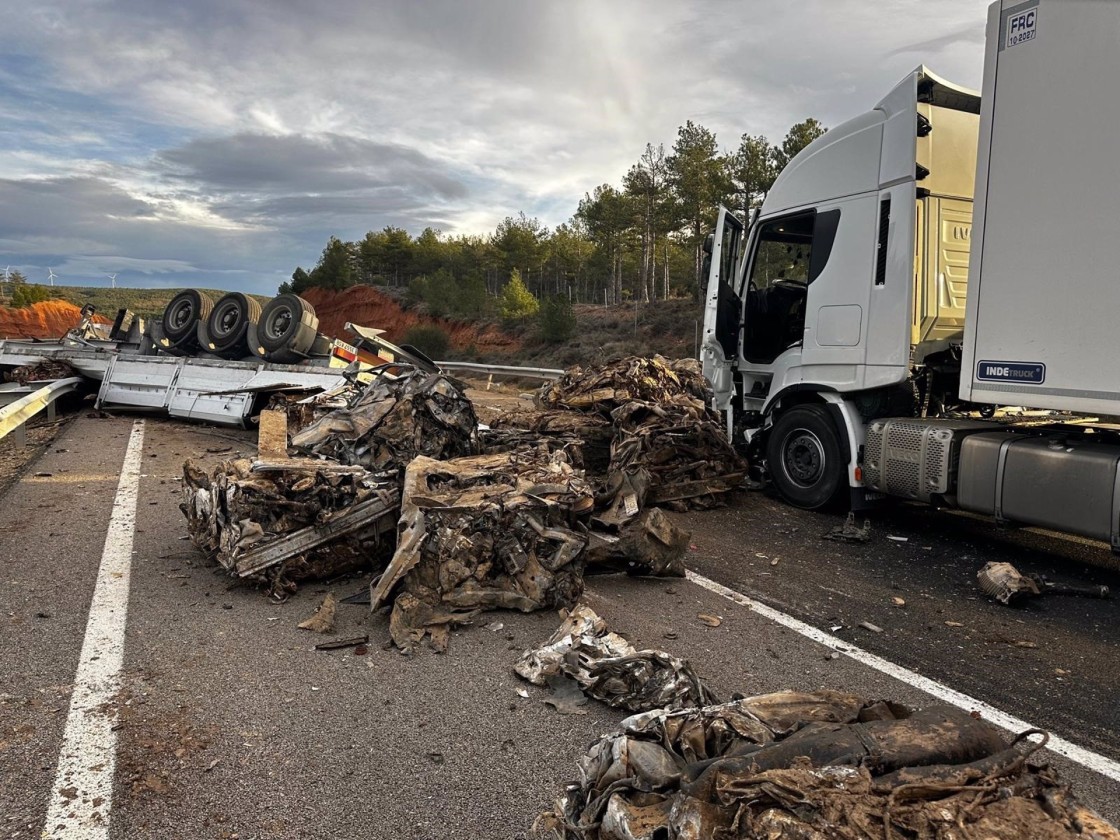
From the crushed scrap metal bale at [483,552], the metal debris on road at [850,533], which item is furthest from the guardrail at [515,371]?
the crushed scrap metal bale at [483,552]

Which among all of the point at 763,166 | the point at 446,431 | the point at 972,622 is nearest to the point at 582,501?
the point at 446,431

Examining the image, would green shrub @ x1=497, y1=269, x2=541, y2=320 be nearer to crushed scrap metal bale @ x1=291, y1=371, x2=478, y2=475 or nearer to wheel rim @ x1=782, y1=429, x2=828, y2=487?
wheel rim @ x1=782, y1=429, x2=828, y2=487

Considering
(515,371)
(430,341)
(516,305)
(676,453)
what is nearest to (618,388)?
(676,453)

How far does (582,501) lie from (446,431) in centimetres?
196

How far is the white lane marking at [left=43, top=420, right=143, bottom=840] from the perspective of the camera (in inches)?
92.2

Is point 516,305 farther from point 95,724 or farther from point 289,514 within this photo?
point 95,724

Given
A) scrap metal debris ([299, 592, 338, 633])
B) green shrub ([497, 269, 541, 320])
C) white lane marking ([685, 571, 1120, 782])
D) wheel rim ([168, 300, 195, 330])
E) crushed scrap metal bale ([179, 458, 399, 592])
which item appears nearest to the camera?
white lane marking ([685, 571, 1120, 782])

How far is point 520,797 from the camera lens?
98.3 inches

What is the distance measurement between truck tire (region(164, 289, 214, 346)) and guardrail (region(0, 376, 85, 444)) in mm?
1726

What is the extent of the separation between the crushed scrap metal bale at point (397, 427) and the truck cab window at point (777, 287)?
3.18 m

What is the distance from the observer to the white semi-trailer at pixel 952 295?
4.38 metres

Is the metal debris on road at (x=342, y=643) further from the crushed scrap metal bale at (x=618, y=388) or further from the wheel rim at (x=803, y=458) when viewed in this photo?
the wheel rim at (x=803, y=458)

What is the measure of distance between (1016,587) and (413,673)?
3771 millimetres

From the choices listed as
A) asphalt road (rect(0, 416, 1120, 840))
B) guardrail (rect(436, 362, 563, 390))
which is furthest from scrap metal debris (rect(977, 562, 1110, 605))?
guardrail (rect(436, 362, 563, 390))
